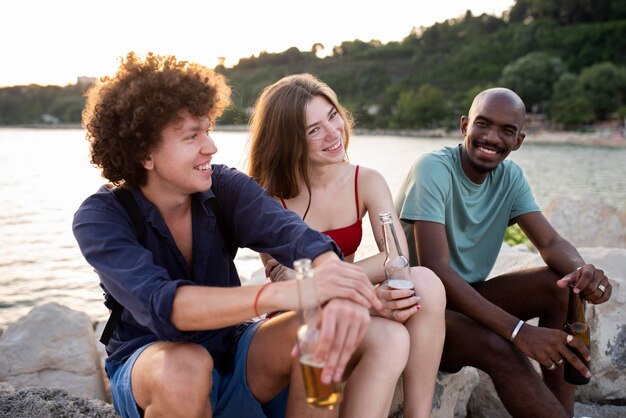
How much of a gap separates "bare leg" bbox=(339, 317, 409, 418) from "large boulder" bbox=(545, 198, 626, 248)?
5824mm

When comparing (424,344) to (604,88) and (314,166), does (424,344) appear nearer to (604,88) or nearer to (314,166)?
(314,166)

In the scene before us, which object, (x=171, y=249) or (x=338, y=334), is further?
(x=171, y=249)

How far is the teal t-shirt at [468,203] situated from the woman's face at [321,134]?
0.40 metres

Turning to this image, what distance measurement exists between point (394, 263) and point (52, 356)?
2821 millimetres

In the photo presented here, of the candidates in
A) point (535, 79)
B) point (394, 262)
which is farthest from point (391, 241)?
Result: point (535, 79)

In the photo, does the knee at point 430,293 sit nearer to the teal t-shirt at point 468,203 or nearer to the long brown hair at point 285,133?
the teal t-shirt at point 468,203

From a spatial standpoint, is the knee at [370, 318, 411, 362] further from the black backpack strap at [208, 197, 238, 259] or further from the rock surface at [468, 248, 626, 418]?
the rock surface at [468, 248, 626, 418]

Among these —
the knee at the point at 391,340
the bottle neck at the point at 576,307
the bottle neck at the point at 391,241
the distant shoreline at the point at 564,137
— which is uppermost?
the bottle neck at the point at 391,241

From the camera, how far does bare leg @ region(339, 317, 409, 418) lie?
2.03 meters

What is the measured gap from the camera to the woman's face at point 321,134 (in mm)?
2971

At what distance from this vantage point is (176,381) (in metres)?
1.74

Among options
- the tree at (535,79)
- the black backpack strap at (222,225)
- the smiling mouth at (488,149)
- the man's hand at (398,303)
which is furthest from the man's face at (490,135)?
the tree at (535,79)

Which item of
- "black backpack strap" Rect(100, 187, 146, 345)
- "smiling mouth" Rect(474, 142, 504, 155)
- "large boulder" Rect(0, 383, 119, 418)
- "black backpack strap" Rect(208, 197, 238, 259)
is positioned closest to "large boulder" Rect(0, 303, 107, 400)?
"large boulder" Rect(0, 383, 119, 418)

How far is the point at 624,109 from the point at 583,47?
73.8ft
